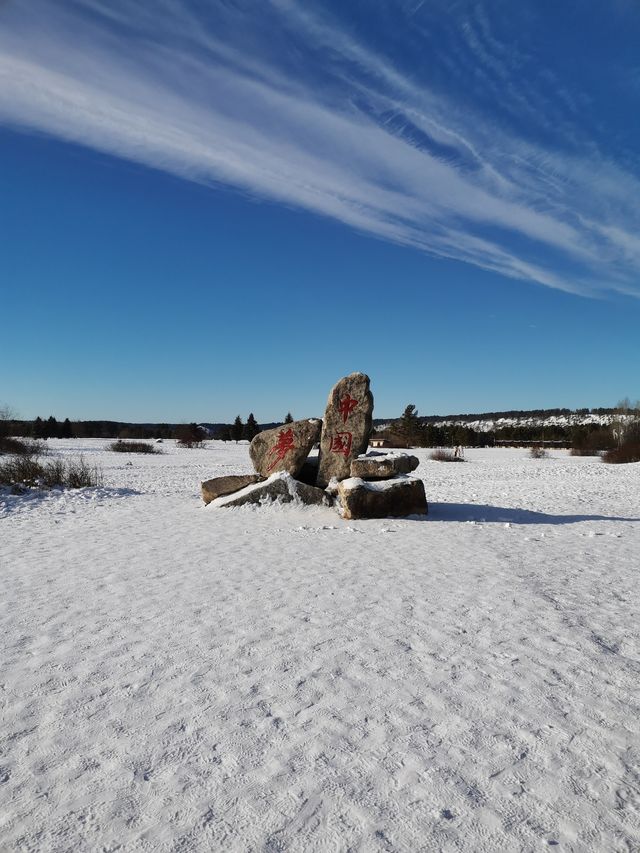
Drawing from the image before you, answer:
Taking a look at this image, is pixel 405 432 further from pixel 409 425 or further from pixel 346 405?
pixel 346 405

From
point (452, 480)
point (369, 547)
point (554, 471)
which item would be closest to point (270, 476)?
point (369, 547)

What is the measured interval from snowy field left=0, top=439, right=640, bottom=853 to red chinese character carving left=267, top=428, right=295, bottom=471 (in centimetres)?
545

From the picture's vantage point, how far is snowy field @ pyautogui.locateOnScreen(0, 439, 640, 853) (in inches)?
106

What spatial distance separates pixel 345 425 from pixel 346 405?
0.50 m

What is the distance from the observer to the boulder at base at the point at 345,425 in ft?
44.1

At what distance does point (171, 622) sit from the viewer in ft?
17.8

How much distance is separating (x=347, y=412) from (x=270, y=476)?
2477mm

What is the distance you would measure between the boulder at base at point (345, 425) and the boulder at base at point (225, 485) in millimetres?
1836

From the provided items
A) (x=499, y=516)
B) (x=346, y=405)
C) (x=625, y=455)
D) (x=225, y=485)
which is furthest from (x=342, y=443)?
(x=625, y=455)

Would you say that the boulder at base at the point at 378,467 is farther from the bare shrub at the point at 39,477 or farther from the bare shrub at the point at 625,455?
the bare shrub at the point at 625,455

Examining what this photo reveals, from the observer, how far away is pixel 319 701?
3.84 meters

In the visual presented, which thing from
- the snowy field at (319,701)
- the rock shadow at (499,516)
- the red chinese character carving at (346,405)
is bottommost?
the rock shadow at (499,516)

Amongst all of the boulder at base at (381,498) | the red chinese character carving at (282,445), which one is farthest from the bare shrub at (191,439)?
the boulder at base at (381,498)

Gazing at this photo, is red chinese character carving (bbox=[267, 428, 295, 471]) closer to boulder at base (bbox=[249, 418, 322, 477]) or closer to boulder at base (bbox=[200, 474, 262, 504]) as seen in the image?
boulder at base (bbox=[249, 418, 322, 477])
